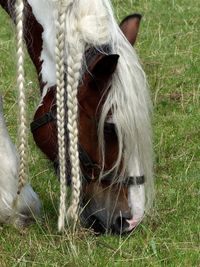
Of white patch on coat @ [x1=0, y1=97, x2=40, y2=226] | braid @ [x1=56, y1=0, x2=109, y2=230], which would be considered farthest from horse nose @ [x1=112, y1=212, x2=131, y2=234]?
white patch on coat @ [x1=0, y1=97, x2=40, y2=226]

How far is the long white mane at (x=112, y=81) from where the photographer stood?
338cm

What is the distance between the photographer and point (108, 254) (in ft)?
12.2

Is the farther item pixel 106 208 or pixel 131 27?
pixel 131 27

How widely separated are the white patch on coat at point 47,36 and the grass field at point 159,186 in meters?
0.21

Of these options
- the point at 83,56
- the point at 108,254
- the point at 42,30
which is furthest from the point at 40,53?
the point at 108,254

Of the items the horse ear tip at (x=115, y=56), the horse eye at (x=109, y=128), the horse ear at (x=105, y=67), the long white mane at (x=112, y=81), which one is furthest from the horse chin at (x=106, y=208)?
the horse ear tip at (x=115, y=56)

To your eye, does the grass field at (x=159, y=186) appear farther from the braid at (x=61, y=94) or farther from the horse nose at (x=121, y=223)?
the braid at (x=61, y=94)

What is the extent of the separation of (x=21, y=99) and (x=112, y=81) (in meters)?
0.40

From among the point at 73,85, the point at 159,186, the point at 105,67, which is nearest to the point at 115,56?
the point at 105,67

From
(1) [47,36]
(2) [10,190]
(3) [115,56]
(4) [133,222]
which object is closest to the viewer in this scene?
(3) [115,56]

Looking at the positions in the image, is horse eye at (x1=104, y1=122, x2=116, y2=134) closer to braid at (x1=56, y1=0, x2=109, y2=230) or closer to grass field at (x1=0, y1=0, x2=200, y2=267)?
braid at (x1=56, y1=0, x2=109, y2=230)

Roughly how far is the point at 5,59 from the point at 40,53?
129 inches

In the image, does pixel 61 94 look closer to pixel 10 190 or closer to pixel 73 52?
pixel 73 52

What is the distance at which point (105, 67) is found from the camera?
3.45 meters
